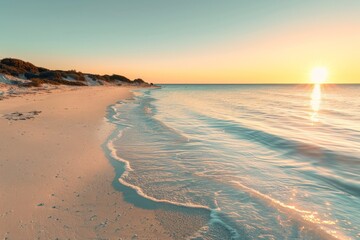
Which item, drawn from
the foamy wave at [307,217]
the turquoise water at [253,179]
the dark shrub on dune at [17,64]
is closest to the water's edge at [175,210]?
the turquoise water at [253,179]

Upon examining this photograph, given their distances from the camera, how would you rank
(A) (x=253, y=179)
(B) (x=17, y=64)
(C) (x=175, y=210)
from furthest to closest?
(B) (x=17, y=64)
(A) (x=253, y=179)
(C) (x=175, y=210)

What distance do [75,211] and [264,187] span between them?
4.29m

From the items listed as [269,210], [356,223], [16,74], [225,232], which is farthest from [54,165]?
[16,74]

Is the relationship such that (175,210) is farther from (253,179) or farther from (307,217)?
(253,179)

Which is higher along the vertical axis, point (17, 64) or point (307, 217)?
point (17, 64)

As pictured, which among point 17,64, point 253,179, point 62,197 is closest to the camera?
point 62,197

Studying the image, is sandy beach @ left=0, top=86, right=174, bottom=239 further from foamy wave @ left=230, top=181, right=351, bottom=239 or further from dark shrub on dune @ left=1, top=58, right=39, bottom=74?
dark shrub on dune @ left=1, top=58, right=39, bottom=74

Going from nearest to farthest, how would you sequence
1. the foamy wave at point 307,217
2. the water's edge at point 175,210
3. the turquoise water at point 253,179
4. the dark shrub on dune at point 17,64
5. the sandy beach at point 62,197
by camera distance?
the sandy beach at point 62,197 < the water's edge at point 175,210 < the foamy wave at point 307,217 < the turquoise water at point 253,179 < the dark shrub on dune at point 17,64

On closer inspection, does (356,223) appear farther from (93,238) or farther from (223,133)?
(223,133)

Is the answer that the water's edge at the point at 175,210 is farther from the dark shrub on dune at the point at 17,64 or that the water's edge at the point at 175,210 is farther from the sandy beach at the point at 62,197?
the dark shrub on dune at the point at 17,64

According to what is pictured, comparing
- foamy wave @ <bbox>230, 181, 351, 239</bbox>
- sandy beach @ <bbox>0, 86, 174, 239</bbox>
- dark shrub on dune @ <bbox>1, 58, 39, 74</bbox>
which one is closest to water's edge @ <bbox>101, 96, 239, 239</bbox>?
sandy beach @ <bbox>0, 86, 174, 239</bbox>

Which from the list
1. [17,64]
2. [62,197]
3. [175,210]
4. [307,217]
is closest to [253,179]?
[307,217]

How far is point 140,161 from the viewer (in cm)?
731

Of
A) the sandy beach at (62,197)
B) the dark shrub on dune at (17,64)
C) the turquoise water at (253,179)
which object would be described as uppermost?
the dark shrub on dune at (17,64)
